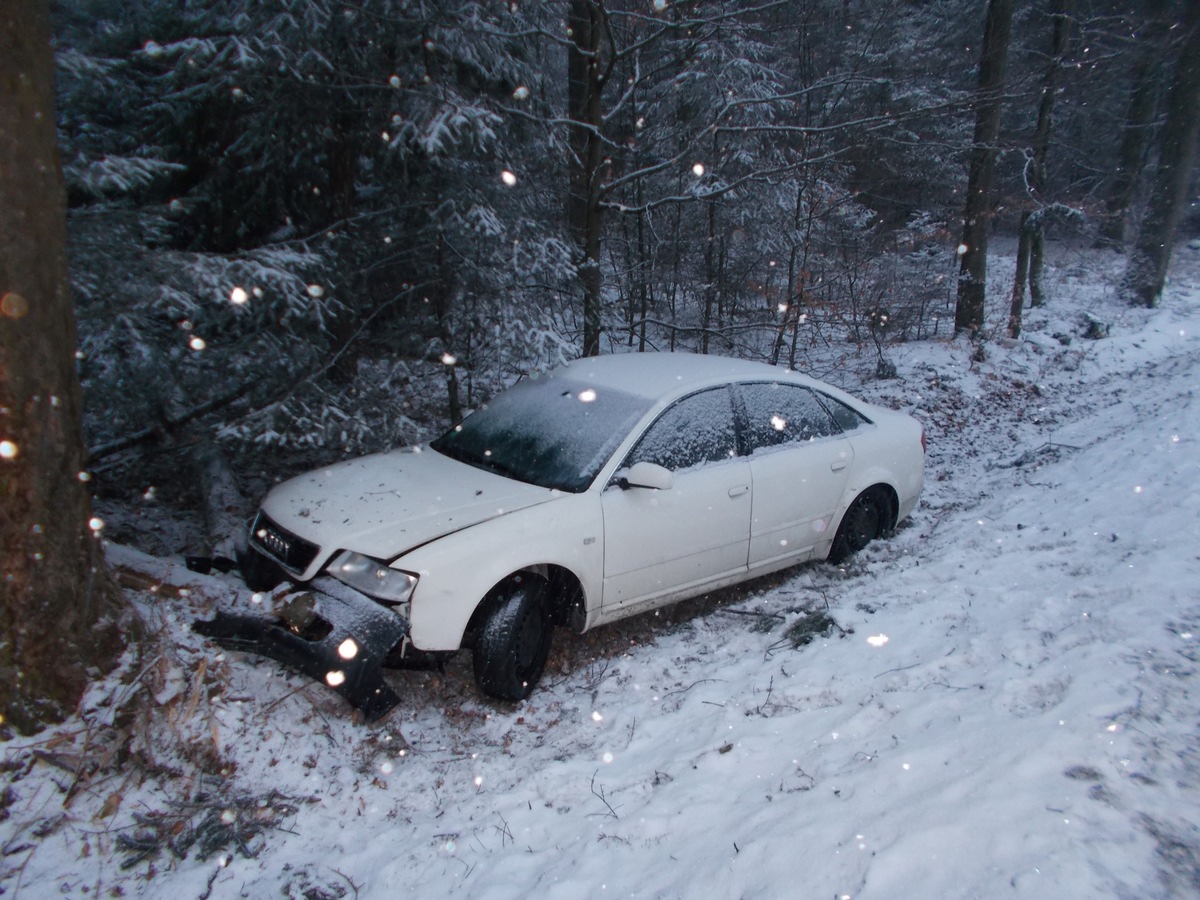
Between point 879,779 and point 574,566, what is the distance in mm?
1819

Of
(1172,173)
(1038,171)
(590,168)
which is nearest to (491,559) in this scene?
(590,168)

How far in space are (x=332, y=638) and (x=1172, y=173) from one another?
18.4m

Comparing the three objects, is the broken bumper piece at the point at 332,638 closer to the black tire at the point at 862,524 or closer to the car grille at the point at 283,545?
the car grille at the point at 283,545

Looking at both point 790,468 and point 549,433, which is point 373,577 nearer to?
point 549,433

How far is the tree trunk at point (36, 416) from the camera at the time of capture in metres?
2.80

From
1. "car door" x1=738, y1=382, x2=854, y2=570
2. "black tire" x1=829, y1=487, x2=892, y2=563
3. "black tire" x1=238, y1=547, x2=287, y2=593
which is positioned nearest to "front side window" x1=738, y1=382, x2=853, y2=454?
"car door" x1=738, y1=382, x2=854, y2=570

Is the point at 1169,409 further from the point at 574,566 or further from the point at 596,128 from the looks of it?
the point at 574,566

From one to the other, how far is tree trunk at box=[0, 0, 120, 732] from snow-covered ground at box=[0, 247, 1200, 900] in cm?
26

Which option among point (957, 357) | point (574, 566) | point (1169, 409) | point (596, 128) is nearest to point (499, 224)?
point (596, 128)

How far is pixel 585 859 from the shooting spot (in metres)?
2.80

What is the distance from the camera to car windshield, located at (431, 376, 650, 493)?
427 cm

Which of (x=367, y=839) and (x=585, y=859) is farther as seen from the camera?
(x=367, y=839)

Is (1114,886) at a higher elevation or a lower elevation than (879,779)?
higher

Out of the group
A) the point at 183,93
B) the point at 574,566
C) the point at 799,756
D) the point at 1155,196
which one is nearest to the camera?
the point at 799,756
